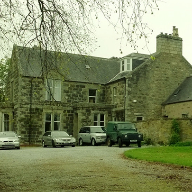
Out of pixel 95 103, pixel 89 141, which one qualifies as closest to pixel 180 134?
pixel 89 141

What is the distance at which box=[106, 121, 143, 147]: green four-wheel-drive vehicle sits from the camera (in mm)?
26516

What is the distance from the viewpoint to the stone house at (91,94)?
34.8 metres

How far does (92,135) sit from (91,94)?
9.37m

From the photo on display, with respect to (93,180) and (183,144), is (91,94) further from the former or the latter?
(93,180)

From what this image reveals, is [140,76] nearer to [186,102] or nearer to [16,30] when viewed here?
[186,102]

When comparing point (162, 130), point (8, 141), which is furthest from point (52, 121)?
point (162, 130)

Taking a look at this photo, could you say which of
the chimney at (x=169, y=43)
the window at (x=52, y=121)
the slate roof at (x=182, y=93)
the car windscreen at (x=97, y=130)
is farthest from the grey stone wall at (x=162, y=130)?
the chimney at (x=169, y=43)

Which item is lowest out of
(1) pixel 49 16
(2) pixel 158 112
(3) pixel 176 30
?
(2) pixel 158 112

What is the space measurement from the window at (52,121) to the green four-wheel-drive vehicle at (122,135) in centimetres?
846

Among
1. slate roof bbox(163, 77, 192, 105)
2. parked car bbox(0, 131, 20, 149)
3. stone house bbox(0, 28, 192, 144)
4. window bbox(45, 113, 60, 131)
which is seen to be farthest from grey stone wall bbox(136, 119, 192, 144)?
parked car bbox(0, 131, 20, 149)

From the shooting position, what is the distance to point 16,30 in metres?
10.2

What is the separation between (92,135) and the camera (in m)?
30.0

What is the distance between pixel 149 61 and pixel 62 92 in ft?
30.3

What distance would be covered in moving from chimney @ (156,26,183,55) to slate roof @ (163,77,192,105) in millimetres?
3297
